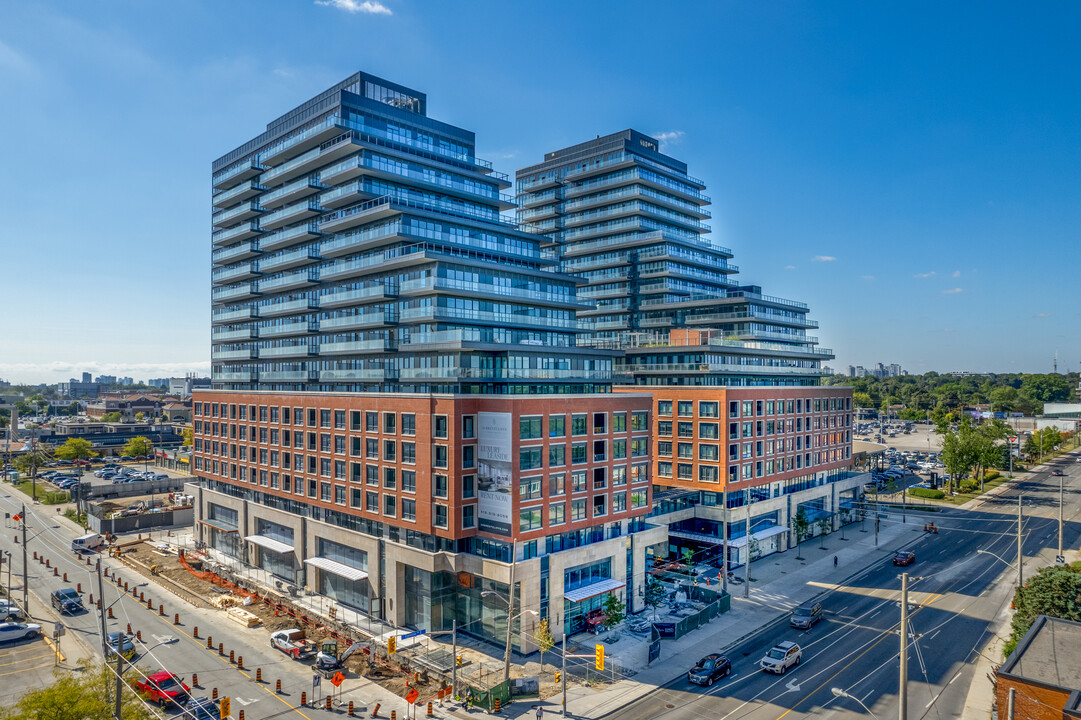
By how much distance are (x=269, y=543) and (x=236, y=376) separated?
96.2ft

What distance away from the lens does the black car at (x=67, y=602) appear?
61156mm

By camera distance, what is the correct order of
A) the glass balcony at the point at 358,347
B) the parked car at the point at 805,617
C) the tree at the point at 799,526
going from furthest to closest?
the tree at the point at 799,526, the glass balcony at the point at 358,347, the parked car at the point at 805,617

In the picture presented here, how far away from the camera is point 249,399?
269ft

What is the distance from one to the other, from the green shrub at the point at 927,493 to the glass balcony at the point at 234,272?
120 metres

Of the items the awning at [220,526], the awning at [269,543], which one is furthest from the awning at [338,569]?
the awning at [220,526]

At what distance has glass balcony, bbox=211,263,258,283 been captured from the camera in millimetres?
88188

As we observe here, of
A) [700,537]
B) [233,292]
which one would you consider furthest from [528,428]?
[233,292]

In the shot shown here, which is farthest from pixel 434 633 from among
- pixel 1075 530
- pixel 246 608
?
pixel 1075 530

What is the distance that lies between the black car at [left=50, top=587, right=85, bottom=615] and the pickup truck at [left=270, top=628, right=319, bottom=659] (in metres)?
23.5

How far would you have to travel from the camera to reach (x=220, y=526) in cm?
8644

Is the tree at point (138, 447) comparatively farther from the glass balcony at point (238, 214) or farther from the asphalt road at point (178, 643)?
the glass balcony at point (238, 214)

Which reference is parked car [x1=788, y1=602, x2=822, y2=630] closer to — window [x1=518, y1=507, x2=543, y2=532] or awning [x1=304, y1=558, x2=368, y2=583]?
window [x1=518, y1=507, x2=543, y2=532]

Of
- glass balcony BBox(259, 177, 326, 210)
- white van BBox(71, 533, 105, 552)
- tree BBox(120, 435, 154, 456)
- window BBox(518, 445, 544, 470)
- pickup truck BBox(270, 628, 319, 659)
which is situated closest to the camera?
pickup truck BBox(270, 628, 319, 659)

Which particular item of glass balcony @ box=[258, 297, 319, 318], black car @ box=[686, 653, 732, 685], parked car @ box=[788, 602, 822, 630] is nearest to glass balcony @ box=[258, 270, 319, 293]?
glass balcony @ box=[258, 297, 319, 318]
